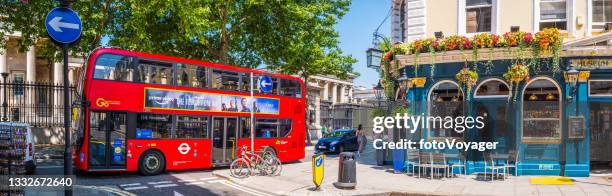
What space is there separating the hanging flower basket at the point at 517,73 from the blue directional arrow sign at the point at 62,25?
12935mm

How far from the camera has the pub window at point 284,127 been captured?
62.7 ft

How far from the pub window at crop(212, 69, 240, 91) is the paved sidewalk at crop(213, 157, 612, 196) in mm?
3308

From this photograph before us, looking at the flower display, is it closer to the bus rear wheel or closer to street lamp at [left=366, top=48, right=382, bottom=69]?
street lamp at [left=366, top=48, right=382, bottom=69]

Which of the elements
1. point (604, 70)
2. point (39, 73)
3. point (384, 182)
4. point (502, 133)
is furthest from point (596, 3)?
point (39, 73)

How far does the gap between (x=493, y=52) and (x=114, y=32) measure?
54.9 feet

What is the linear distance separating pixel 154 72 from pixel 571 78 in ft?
44.3

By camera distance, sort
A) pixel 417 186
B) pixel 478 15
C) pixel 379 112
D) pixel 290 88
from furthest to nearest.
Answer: pixel 290 88 < pixel 379 112 < pixel 478 15 < pixel 417 186

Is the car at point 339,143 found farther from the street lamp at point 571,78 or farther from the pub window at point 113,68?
the pub window at point 113,68

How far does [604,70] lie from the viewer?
47.5 feet

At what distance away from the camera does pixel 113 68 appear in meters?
13.9

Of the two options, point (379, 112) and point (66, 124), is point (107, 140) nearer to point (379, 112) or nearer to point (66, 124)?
point (66, 124)

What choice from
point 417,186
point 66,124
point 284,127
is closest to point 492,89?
point 417,186

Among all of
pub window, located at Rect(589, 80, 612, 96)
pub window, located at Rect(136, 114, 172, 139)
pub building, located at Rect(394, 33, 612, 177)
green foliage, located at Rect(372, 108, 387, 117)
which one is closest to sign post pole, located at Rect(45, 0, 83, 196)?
pub window, located at Rect(136, 114, 172, 139)

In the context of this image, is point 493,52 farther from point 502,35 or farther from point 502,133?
point 502,133
